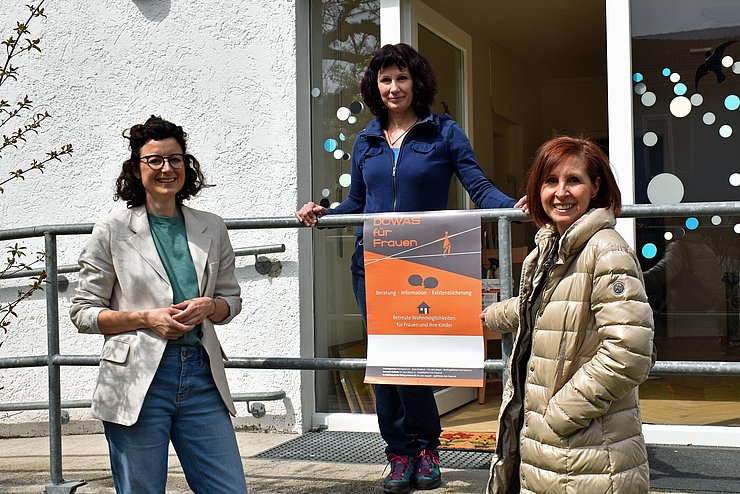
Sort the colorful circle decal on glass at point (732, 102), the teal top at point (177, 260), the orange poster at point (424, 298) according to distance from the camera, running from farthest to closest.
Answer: the colorful circle decal on glass at point (732, 102) < the orange poster at point (424, 298) < the teal top at point (177, 260)

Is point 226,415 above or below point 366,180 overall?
below

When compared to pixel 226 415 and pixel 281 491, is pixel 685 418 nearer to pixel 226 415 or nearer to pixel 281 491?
pixel 281 491

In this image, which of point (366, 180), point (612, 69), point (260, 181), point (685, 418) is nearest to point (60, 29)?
point (260, 181)

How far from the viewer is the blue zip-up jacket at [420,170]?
12.7ft

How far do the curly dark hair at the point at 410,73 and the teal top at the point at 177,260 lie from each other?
1172mm

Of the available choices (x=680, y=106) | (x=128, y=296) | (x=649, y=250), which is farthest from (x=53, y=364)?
(x=680, y=106)

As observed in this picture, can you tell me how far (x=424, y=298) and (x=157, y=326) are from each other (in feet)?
3.43

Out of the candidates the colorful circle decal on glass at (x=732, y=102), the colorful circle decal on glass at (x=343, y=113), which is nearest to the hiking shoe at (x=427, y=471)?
the colorful circle decal on glass at (x=343, y=113)

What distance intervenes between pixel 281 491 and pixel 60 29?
11.6 feet

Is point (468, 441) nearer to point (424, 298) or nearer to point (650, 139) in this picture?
point (424, 298)

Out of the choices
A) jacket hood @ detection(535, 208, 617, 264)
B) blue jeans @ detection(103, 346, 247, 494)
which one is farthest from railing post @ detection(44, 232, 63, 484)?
jacket hood @ detection(535, 208, 617, 264)

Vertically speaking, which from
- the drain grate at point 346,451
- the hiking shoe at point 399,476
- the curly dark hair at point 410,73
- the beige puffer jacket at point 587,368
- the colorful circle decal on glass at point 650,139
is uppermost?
the curly dark hair at point 410,73

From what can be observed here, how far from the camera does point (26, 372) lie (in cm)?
617

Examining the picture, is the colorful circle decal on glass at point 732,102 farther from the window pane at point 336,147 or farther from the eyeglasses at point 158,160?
the eyeglasses at point 158,160
